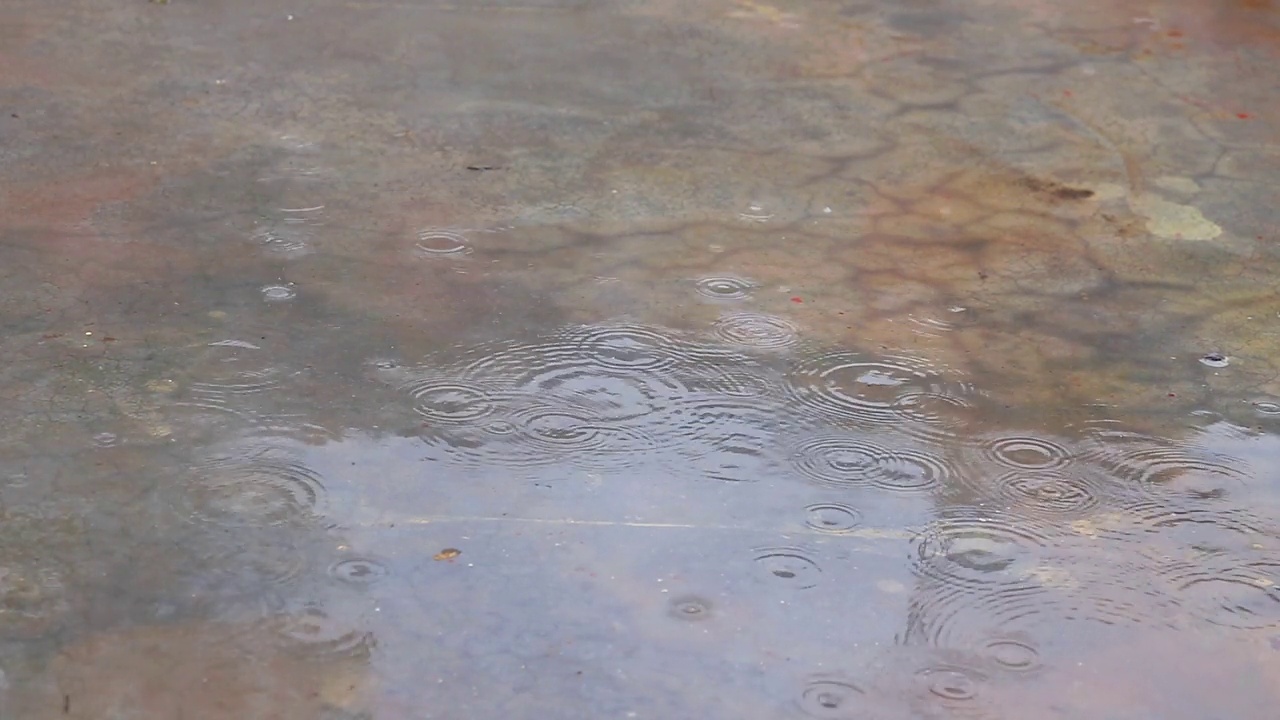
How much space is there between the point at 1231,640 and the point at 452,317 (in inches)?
65.8

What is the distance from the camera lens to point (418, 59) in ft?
14.8

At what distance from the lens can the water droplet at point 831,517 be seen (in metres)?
2.48

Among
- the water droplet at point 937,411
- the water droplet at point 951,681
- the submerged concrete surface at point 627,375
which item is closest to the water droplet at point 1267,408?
the submerged concrete surface at point 627,375

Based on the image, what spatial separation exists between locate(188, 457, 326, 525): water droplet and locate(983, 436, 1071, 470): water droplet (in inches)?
49.5

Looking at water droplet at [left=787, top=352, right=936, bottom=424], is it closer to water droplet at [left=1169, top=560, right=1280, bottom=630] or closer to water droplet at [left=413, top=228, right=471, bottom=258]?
water droplet at [left=1169, top=560, right=1280, bottom=630]

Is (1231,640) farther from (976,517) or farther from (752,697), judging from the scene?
(752,697)

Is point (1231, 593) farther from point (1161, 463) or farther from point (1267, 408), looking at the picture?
point (1267, 408)

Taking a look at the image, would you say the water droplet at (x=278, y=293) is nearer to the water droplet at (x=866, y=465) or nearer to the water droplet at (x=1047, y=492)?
the water droplet at (x=866, y=465)

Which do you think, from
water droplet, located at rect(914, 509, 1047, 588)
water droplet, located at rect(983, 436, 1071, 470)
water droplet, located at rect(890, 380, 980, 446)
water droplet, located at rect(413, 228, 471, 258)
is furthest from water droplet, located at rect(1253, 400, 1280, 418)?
water droplet, located at rect(413, 228, 471, 258)

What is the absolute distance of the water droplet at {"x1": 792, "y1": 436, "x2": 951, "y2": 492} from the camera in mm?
2617

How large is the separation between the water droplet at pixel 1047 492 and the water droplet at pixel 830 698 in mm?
610

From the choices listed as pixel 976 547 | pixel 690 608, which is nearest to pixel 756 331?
pixel 976 547

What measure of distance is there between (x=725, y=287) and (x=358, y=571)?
1259 mm

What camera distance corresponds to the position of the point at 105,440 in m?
2.61
